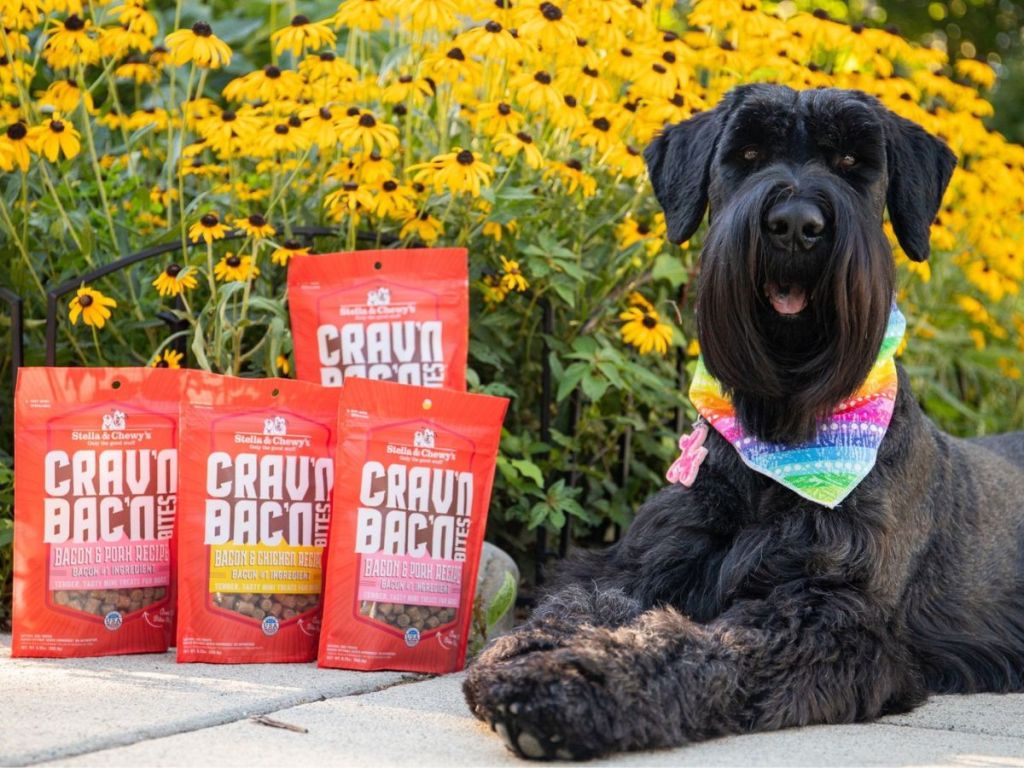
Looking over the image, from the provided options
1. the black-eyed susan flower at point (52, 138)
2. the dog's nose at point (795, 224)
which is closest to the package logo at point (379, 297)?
the black-eyed susan flower at point (52, 138)

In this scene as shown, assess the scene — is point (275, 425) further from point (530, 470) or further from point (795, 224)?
point (795, 224)

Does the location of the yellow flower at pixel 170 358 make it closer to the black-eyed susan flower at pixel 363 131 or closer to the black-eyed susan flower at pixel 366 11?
the black-eyed susan flower at pixel 363 131

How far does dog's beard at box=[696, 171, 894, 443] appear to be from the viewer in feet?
9.64

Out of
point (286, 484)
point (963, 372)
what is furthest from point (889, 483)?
point (963, 372)

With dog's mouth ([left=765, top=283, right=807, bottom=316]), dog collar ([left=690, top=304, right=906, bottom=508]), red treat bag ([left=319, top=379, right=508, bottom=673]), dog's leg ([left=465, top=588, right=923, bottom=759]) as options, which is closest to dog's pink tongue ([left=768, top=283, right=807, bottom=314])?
dog's mouth ([left=765, top=283, right=807, bottom=316])

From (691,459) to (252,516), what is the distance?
3.58 ft

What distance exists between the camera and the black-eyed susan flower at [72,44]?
3859 mm

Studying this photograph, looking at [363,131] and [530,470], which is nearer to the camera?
[363,131]

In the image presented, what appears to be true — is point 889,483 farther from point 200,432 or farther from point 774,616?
point 200,432

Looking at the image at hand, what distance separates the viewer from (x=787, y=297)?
3039 millimetres

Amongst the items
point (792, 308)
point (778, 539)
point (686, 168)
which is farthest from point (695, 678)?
point (686, 168)

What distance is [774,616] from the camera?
2.96 metres

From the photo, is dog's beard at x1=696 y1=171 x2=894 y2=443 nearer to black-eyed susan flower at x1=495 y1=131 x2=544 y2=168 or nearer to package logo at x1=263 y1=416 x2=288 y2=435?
black-eyed susan flower at x1=495 y1=131 x2=544 y2=168

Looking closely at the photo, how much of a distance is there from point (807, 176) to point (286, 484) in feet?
4.80
